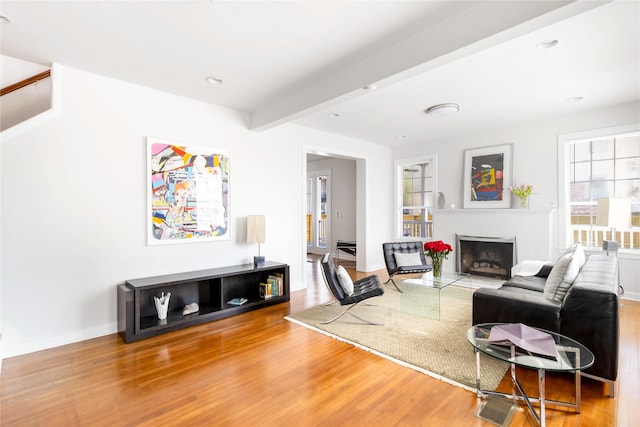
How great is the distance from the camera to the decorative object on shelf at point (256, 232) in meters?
4.21

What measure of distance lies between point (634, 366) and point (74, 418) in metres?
4.16

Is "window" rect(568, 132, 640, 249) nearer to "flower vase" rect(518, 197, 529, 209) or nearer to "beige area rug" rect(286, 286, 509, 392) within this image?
"flower vase" rect(518, 197, 529, 209)

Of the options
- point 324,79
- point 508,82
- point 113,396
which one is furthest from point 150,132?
point 508,82

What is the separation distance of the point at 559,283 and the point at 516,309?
0.45m

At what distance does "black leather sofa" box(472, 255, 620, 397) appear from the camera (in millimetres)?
2098

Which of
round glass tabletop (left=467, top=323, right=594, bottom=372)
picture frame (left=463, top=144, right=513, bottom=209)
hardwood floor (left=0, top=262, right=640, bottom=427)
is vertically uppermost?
picture frame (left=463, top=144, right=513, bottom=209)

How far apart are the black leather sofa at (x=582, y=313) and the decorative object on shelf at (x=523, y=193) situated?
2618 mm

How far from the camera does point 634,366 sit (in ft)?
8.30

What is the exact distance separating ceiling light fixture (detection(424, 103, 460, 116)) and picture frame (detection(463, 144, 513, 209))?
1.70 m

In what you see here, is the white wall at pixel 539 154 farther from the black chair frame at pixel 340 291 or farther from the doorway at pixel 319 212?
the doorway at pixel 319 212

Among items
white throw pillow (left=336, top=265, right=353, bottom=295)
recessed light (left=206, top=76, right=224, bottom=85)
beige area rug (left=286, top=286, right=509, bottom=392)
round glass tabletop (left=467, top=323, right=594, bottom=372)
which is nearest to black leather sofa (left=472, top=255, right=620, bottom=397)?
round glass tabletop (left=467, top=323, right=594, bottom=372)

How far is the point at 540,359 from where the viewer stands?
181cm

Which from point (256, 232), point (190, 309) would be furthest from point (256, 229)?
point (190, 309)

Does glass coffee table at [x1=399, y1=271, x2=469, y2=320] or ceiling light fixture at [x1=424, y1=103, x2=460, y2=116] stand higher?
ceiling light fixture at [x1=424, y1=103, x2=460, y2=116]
